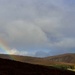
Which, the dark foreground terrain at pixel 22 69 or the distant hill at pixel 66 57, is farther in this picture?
the distant hill at pixel 66 57

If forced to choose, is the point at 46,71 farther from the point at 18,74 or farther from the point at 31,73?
the point at 18,74

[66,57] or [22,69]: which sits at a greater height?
[66,57]

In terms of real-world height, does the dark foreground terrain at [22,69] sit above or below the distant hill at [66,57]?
below

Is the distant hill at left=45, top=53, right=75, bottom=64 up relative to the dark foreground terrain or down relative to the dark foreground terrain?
up

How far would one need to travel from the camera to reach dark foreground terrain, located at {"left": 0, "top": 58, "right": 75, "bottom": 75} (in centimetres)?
350

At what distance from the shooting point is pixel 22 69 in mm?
3707

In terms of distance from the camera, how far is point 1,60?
3598 mm

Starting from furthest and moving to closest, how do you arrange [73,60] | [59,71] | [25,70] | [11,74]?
[73,60]
[59,71]
[25,70]
[11,74]

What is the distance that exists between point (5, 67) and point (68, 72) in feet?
4.08

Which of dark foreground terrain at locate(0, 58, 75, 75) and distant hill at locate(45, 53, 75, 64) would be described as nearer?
dark foreground terrain at locate(0, 58, 75, 75)

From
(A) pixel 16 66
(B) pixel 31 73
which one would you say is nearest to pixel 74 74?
(B) pixel 31 73

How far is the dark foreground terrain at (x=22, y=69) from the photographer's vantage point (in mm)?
3502

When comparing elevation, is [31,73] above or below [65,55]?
below

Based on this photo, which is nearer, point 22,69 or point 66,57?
point 22,69
